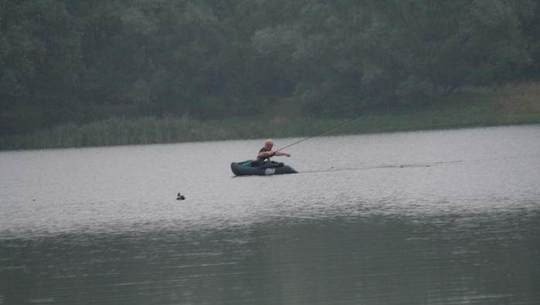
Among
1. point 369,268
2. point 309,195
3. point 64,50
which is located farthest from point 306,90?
point 369,268

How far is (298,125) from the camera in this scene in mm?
79625

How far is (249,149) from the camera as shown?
63781mm

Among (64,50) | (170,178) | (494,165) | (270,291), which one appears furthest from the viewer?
(64,50)

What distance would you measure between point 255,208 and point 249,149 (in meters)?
32.0

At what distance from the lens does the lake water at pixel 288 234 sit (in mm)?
19484

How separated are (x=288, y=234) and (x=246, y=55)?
67.4 m

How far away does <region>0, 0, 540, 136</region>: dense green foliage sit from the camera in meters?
81.6

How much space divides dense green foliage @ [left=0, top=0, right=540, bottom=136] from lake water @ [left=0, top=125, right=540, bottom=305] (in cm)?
3426

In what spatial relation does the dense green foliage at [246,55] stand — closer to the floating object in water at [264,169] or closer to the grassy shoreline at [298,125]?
the grassy shoreline at [298,125]

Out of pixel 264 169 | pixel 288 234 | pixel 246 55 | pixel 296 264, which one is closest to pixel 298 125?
pixel 246 55

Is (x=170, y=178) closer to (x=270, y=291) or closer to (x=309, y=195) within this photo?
(x=309, y=195)

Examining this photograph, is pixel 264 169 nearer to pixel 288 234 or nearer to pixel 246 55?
pixel 288 234

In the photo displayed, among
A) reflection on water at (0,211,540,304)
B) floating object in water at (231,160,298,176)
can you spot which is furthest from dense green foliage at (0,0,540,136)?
reflection on water at (0,211,540,304)

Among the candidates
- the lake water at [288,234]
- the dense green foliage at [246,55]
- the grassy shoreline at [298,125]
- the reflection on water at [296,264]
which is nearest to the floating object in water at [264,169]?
Answer: the lake water at [288,234]
